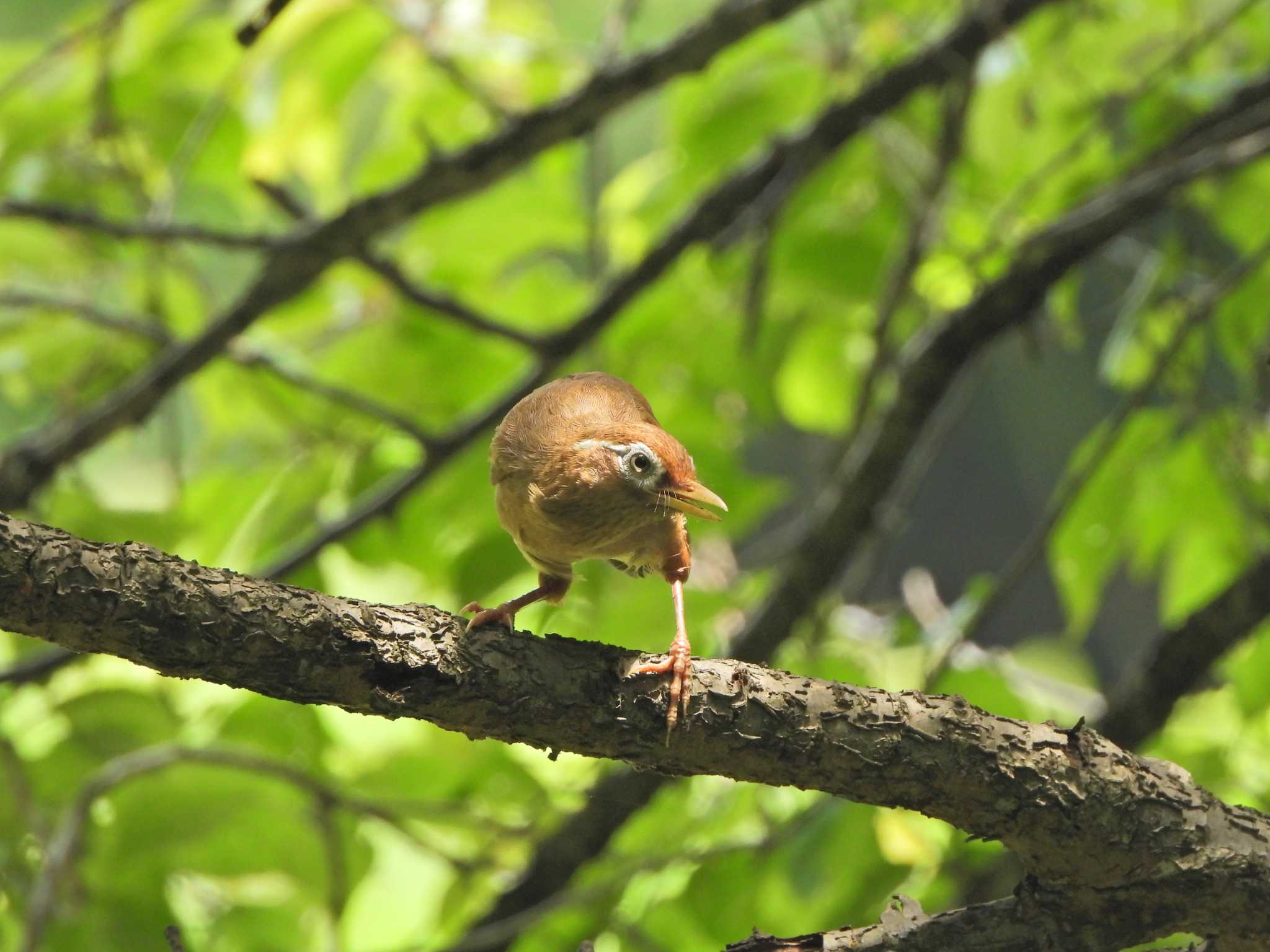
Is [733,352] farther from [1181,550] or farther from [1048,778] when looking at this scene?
[1048,778]

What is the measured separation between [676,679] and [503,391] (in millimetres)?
2468

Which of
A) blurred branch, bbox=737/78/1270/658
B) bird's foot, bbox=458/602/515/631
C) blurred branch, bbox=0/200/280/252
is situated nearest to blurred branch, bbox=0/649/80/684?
blurred branch, bbox=0/200/280/252

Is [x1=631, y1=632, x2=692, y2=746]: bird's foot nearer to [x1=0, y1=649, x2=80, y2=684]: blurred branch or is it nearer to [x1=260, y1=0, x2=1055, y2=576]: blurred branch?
[x1=260, y1=0, x2=1055, y2=576]: blurred branch

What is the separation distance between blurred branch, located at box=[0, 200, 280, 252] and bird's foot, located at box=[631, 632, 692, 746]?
2332mm

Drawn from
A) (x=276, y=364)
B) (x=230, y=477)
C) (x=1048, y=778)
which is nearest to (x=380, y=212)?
(x=276, y=364)

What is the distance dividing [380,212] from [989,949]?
2.70 metres

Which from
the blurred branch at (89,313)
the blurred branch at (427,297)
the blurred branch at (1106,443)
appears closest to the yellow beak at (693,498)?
the blurred branch at (1106,443)

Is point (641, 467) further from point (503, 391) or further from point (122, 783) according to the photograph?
point (503, 391)

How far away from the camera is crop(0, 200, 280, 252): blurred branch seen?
3.55m

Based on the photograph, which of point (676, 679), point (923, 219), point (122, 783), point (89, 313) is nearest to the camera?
point (676, 679)

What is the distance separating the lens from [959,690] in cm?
361

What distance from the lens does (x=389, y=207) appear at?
380 centimetres

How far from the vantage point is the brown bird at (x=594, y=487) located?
6.81 feet

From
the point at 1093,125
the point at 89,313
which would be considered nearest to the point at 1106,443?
the point at 1093,125
